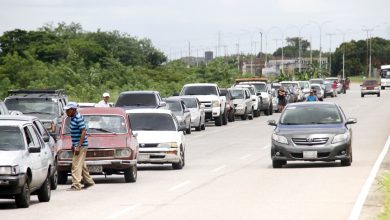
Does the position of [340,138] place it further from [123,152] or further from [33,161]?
[33,161]

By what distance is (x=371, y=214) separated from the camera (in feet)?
58.7

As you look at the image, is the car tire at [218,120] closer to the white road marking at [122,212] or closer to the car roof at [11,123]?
the car roof at [11,123]

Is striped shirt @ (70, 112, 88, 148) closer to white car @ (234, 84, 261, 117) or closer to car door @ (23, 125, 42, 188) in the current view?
car door @ (23, 125, 42, 188)

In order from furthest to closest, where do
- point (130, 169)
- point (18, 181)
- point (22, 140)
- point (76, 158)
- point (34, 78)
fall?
point (34, 78)
point (130, 169)
point (76, 158)
point (22, 140)
point (18, 181)

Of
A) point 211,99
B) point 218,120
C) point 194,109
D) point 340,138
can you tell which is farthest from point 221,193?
point 218,120

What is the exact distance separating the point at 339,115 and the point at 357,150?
6850 mm

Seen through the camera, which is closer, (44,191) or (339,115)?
(44,191)

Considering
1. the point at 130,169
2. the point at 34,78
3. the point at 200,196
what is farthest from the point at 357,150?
the point at 34,78

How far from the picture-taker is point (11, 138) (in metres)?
20.5

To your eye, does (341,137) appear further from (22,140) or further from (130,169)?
(22,140)

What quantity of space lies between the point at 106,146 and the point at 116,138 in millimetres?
393

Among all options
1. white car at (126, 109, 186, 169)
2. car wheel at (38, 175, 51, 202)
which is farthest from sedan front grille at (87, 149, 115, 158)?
white car at (126, 109, 186, 169)

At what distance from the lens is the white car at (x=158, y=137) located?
1155 inches

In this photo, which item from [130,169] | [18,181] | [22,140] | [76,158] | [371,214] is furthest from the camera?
[130,169]
